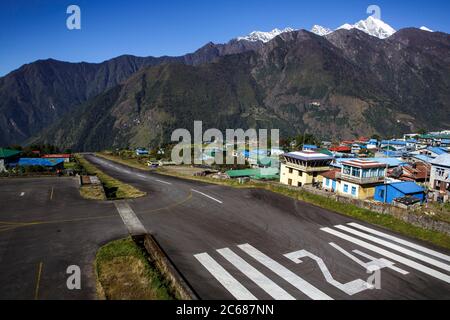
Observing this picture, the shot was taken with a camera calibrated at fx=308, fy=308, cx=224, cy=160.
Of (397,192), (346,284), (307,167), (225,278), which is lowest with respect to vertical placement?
(397,192)

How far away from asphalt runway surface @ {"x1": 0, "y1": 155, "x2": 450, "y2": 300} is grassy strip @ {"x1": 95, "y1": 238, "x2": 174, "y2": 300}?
24.6 inches

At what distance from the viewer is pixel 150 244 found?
18.0 meters

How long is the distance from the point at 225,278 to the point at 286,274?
3.10 metres

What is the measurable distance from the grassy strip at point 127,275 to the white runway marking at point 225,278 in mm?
2438

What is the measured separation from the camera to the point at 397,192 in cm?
3919

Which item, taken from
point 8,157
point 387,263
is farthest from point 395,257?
point 8,157

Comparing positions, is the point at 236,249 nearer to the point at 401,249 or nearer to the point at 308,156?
the point at 401,249

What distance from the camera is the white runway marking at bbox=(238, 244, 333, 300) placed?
13.6 m

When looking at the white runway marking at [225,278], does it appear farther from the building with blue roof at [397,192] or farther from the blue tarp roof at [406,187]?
the blue tarp roof at [406,187]

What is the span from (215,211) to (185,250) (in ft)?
27.3

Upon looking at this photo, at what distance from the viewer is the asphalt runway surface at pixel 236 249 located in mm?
14039
